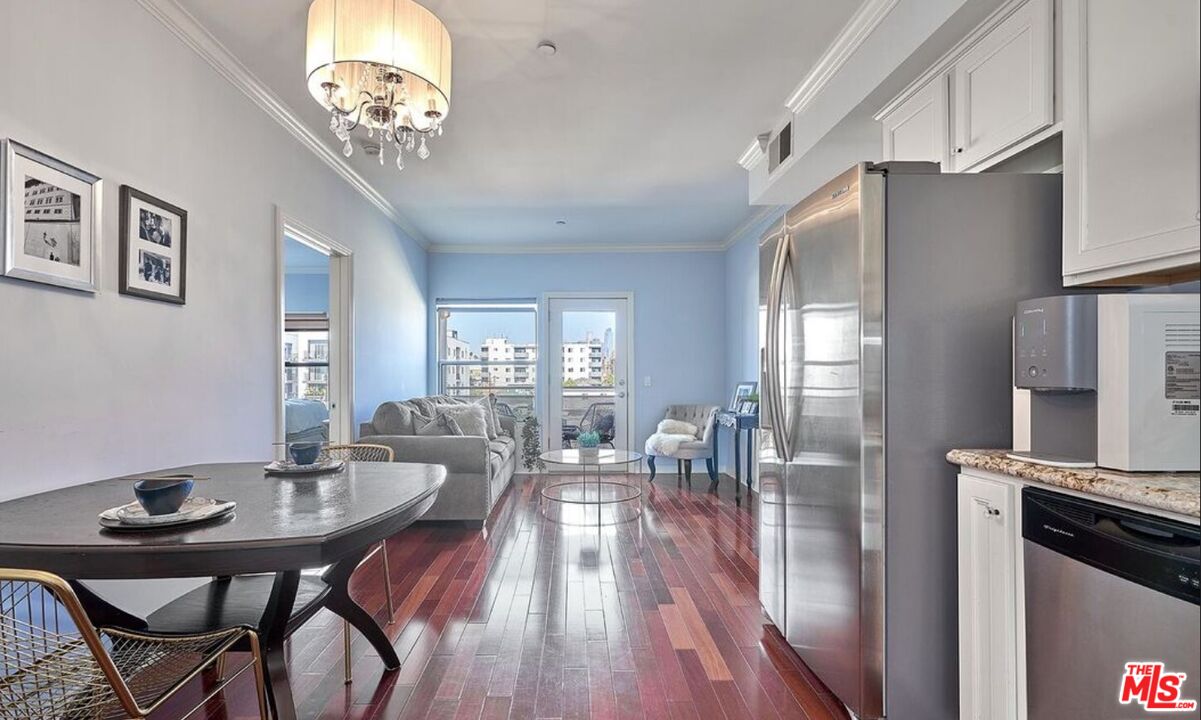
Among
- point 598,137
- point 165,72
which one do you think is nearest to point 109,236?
point 165,72

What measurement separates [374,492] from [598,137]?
2.67m

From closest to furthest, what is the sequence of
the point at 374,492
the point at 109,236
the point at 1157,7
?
the point at 1157,7 < the point at 374,492 < the point at 109,236

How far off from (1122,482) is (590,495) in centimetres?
438

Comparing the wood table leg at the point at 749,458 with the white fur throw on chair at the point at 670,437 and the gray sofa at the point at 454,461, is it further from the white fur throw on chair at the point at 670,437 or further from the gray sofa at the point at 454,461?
the gray sofa at the point at 454,461

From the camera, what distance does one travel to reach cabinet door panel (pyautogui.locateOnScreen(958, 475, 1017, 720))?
4.92 ft

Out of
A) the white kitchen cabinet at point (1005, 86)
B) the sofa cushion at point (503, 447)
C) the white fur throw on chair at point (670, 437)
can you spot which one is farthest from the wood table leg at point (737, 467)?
the white kitchen cabinet at point (1005, 86)

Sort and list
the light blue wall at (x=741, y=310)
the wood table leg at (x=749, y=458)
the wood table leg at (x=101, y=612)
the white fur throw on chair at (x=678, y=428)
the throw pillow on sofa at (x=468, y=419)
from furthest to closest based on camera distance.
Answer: the white fur throw on chair at (x=678, y=428) < the light blue wall at (x=741, y=310) < the wood table leg at (x=749, y=458) < the throw pillow on sofa at (x=468, y=419) < the wood table leg at (x=101, y=612)

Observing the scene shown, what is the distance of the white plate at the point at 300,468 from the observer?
1.99 m

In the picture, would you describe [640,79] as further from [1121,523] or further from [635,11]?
[1121,523]

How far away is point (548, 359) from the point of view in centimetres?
656

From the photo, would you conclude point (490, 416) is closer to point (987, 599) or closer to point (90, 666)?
point (90, 666)

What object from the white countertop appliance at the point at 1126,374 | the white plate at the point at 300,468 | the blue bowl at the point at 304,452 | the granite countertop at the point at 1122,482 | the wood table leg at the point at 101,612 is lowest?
the wood table leg at the point at 101,612

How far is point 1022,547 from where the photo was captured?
4.78ft

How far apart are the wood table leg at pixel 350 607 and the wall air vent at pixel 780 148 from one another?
9.72 feet
